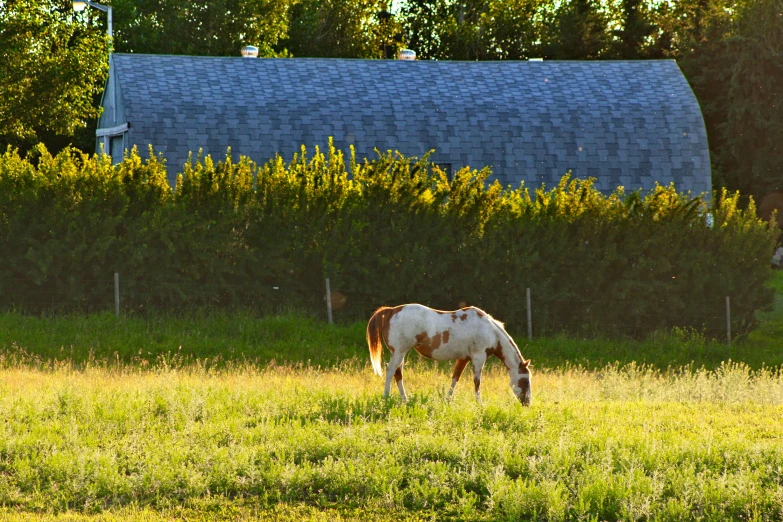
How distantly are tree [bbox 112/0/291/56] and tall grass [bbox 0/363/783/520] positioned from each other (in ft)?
114

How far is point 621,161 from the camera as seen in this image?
33.1m

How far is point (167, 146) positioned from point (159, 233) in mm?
8268

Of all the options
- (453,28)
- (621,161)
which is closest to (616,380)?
(621,161)

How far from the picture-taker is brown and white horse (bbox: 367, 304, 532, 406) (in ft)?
45.7

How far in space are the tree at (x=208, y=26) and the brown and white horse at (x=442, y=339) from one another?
118 feet

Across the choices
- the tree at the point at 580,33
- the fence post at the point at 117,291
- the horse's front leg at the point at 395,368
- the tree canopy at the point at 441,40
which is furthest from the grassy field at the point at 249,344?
the tree at the point at 580,33

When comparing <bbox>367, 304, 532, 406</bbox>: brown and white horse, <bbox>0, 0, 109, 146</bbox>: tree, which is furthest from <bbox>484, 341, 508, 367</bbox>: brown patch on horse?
<bbox>0, 0, 109, 146</bbox>: tree

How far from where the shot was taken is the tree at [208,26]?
156ft

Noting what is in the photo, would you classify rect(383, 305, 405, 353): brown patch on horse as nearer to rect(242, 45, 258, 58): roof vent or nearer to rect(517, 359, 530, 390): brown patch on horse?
rect(517, 359, 530, 390): brown patch on horse

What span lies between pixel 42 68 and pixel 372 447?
2534 cm

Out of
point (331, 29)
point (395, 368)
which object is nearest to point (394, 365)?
point (395, 368)

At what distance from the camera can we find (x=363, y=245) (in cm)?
2450

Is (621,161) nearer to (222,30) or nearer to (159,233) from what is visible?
(159,233)

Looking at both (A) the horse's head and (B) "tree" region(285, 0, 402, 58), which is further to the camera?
(B) "tree" region(285, 0, 402, 58)
